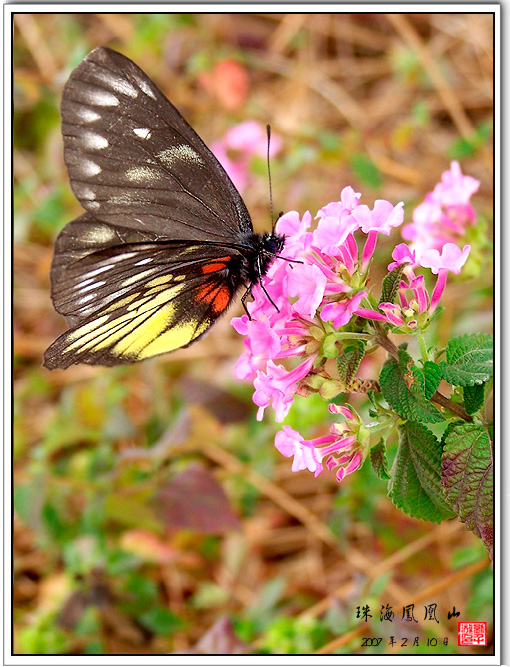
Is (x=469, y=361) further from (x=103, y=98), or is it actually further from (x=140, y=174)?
(x=103, y=98)

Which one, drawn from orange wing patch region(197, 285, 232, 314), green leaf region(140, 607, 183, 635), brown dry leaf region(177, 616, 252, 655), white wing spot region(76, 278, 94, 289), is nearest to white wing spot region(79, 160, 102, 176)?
white wing spot region(76, 278, 94, 289)

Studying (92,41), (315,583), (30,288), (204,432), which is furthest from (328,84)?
(315,583)

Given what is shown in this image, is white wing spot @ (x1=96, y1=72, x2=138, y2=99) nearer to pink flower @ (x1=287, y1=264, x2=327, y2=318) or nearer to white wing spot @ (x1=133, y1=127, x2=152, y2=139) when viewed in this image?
white wing spot @ (x1=133, y1=127, x2=152, y2=139)

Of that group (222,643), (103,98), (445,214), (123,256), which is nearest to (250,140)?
(445,214)

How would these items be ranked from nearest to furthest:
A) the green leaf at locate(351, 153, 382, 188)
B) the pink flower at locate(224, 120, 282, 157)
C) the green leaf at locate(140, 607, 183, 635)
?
1. the green leaf at locate(140, 607, 183, 635)
2. the green leaf at locate(351, 153, 382, 188)
3. the pink flower at locate(224, 120, 282, 157)
